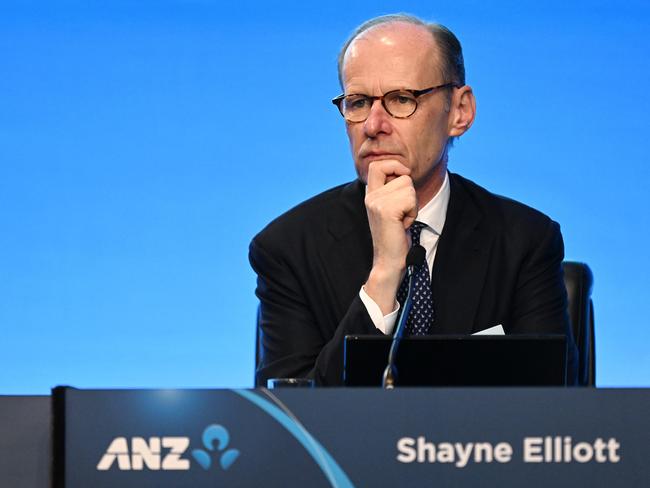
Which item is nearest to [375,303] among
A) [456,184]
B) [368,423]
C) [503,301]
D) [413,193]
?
[413,193]

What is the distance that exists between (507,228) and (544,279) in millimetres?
161

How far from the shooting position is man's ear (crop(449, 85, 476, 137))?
246cm

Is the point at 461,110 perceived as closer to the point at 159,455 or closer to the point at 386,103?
the point at 386,103

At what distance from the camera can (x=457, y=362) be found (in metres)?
1.50

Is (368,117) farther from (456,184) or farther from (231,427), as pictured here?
(231,427)

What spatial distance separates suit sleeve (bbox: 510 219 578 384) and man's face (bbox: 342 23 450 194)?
13.7 inches

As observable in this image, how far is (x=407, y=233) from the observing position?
2.12m

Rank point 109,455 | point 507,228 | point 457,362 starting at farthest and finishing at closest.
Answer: point 507,228, point 457,362, point 109,455

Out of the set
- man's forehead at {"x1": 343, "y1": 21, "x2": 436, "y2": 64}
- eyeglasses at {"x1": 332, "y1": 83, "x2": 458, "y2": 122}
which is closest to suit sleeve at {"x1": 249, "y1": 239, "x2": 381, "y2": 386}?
eyeglasses at {"x1": 332, "y1": 83, "x2": 458, "y2": 122}

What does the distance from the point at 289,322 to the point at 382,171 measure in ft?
1.34

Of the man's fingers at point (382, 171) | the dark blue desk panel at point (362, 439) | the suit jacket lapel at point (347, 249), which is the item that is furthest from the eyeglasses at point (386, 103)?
the dark blue desk panel at point (362, 439)

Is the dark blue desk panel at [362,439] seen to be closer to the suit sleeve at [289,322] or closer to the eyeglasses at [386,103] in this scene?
the suit sleeve at [289,322]

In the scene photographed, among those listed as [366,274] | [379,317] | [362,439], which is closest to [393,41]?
[366,274]

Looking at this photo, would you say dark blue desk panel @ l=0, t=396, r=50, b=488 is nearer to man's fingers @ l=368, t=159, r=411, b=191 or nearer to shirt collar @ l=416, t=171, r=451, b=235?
man's fingers @ l=368, t=159, r=411, b=191
